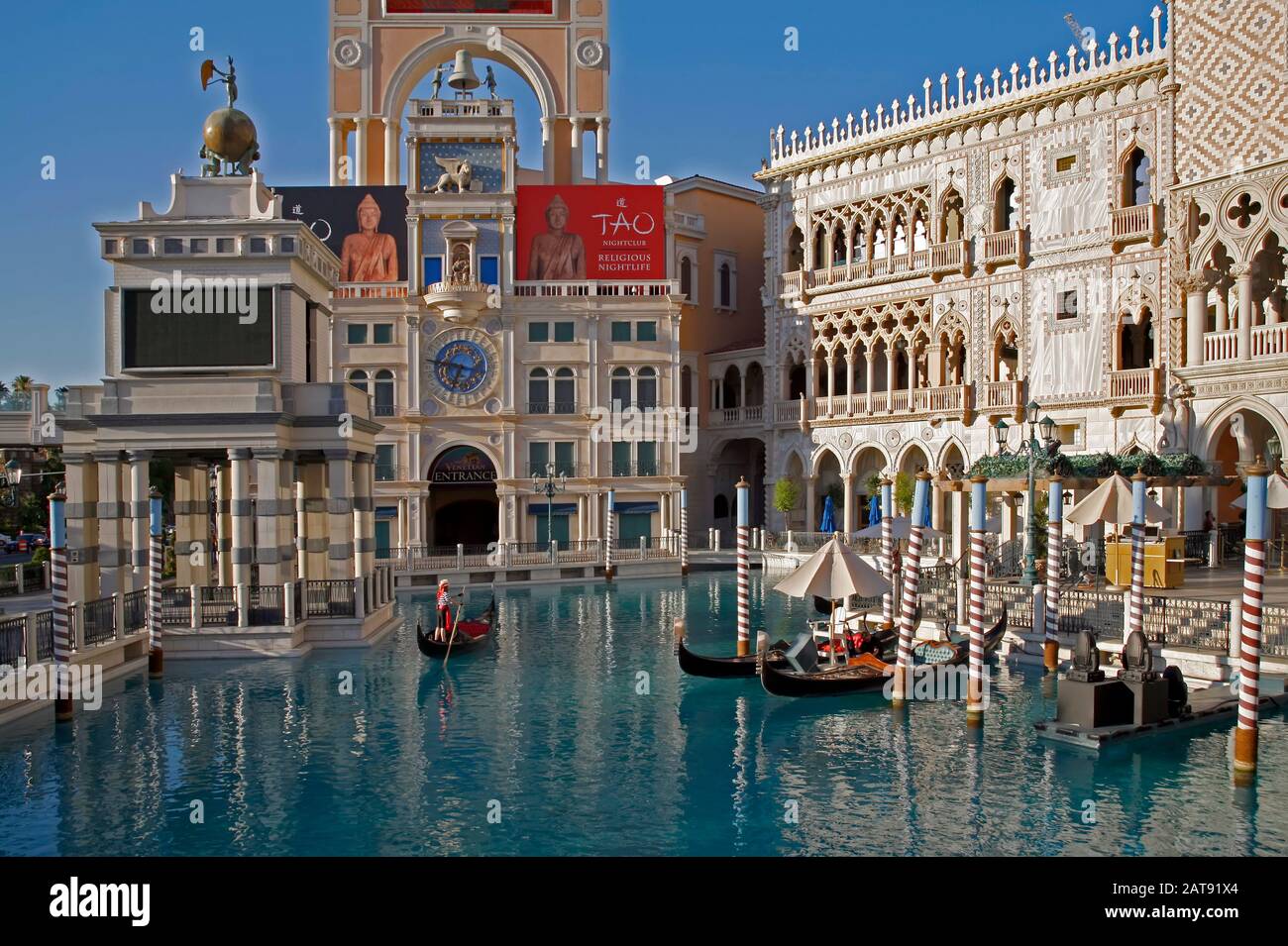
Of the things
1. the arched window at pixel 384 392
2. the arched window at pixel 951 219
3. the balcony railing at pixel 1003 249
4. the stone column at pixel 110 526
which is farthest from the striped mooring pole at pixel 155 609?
the arched window at pixel 951 219

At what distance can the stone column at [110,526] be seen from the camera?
19906 millimetres

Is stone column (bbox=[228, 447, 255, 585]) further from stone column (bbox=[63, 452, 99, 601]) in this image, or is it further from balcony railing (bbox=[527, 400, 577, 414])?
balcony railing (bbox=[527, 400, 577, 414])

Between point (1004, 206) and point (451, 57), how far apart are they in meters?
20.3

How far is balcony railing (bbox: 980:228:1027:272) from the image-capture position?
31344 millimetres

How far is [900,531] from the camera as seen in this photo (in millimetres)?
29641

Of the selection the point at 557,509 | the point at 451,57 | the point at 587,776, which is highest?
the point at 451,57

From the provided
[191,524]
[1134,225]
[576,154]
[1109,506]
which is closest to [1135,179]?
[1134,225]

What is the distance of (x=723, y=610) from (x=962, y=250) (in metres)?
13.8

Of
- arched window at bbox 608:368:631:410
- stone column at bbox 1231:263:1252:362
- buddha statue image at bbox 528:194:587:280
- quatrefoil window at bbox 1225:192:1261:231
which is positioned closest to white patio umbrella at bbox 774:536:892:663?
stone column at bbox 1231:263:1252:362

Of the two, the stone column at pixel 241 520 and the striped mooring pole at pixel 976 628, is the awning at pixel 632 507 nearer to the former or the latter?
the stone column at pixel 241 520

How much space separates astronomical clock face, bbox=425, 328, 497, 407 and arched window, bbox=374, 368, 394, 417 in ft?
4.14

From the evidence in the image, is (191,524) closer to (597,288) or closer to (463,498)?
(463,498)

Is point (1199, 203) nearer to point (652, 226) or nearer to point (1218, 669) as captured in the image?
point (1218, 669)
